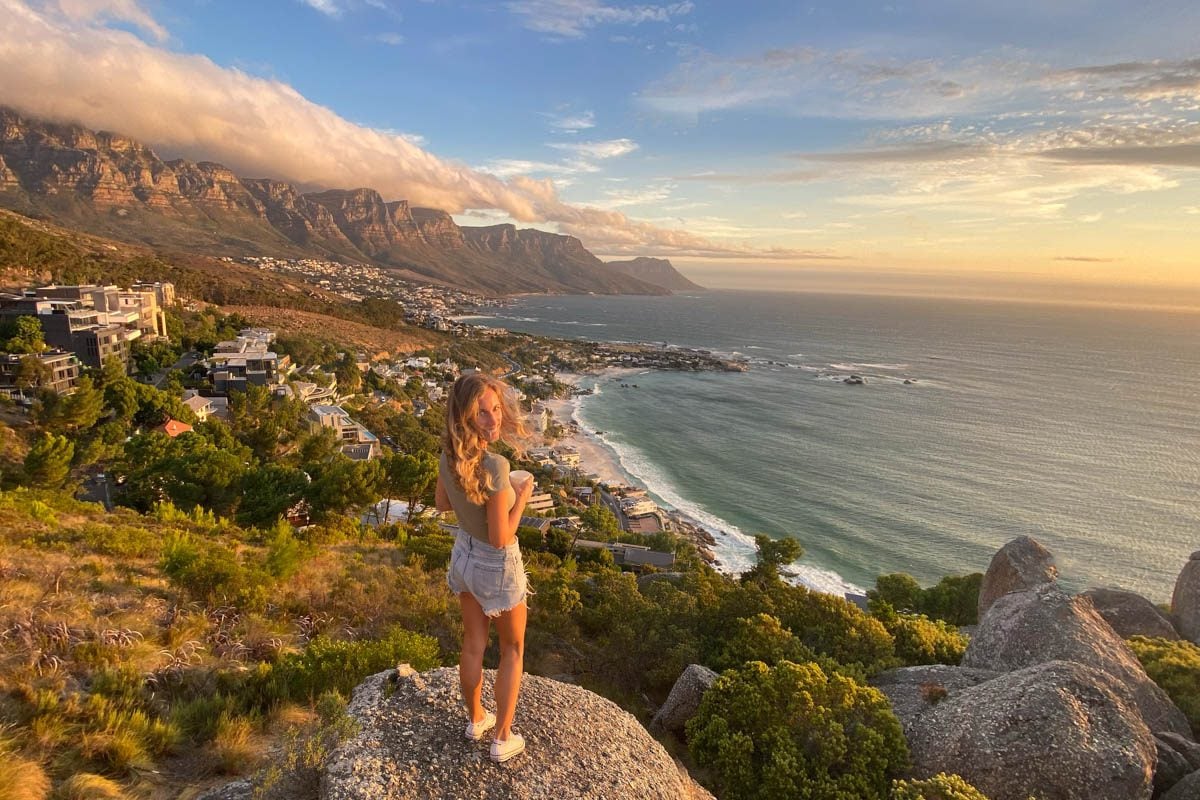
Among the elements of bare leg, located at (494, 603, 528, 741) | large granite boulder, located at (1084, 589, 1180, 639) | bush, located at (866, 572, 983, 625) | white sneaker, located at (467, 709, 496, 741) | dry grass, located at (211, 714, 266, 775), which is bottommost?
bush, located at (866, 572, 983, 625)

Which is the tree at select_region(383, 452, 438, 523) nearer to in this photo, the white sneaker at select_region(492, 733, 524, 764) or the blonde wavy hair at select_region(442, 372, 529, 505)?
the white sneaker at select_region(492, 733, 524, 764)

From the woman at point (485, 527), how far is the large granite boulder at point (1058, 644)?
11.1m

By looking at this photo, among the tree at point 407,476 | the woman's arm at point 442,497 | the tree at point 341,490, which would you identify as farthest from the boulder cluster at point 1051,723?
the tree at point 341,490

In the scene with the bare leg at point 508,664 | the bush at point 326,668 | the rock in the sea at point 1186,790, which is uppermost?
the bare leg at point 508,664

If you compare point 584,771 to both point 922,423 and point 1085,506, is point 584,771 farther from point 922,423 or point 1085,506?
point 922,423

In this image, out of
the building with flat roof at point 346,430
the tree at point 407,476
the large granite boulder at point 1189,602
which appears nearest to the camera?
the large granite boulder at point 1189,602

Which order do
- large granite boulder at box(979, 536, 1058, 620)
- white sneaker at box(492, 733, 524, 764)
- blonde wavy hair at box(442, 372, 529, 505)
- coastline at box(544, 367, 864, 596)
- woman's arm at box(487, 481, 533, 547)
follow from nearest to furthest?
blonde wavy hair at box(442, 372, 529, 505), woman's arm at box(487, 481, 533, 547), white sneaker at box(492, 733, 524, 764), large granite boulder at box(979, 536, 1058, 620), coastline at box(544, 367, 864, 596)

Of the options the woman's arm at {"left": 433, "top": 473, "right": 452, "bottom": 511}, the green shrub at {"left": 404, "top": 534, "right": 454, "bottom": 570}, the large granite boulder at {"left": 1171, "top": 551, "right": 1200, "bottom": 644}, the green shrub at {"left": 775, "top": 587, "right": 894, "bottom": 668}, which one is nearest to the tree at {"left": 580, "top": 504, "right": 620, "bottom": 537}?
the green shrub at {"left": 404, "top": 534, "right": 454, "bottom": 570}

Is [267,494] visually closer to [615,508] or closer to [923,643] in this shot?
[923,643]

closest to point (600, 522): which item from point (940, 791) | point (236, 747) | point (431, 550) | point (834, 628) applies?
point (431, 550)

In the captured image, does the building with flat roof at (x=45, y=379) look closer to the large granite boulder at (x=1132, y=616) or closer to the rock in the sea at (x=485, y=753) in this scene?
the rock in the sea at (x=485, y=753)

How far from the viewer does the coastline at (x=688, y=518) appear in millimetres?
33625

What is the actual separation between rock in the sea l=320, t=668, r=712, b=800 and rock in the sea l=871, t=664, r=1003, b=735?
5044 millimetres

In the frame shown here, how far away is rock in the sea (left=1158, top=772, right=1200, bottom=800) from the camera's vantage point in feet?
25.1
